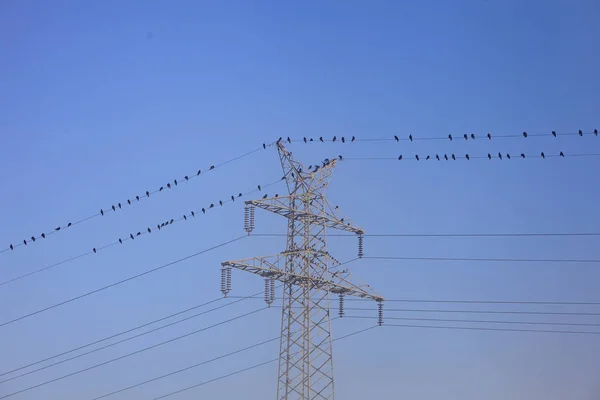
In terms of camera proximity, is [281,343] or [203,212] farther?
[203,212]

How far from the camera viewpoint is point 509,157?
79562 millimetres

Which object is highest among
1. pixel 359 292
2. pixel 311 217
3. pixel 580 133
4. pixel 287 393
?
pixel 580 133

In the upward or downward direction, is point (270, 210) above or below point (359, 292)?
above

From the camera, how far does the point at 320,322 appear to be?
79500 millimetres

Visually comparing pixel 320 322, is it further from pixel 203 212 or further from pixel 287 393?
pixel 203 212

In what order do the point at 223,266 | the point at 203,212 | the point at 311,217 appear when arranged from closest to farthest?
the point at 223,266, the point at 311,217, the point at 203,212

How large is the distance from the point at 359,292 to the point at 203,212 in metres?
13.6

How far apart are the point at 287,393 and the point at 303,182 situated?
592 inches

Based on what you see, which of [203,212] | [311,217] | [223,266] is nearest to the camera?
[223,266]

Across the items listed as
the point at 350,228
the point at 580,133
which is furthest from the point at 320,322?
the point at 580,133

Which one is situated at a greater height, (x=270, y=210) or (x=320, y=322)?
(x=270, y=210)

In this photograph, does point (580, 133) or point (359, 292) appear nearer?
point (580, 133)

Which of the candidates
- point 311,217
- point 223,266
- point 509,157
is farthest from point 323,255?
point 509,157

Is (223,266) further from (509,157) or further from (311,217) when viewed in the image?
(509,157)
